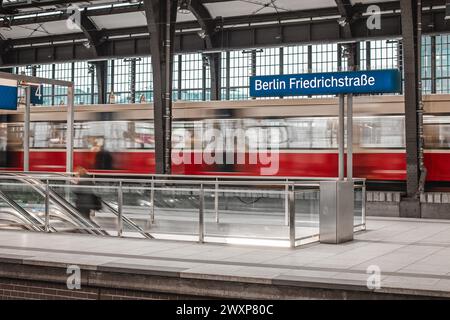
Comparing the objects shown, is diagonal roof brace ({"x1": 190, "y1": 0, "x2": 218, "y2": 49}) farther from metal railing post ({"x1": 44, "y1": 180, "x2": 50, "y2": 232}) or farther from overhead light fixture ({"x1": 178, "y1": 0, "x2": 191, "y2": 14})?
metal railing post ({"x1": 44, "y1": 180, "x2": 50, "y2": 232})

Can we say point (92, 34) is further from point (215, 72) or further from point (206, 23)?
point (215, 72)

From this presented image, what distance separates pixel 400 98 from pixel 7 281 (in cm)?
1386

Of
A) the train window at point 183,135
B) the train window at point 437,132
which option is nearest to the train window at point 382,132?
the train window at point 437,132

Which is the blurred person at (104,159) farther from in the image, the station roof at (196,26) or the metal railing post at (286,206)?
the metal railing post at (286,206)

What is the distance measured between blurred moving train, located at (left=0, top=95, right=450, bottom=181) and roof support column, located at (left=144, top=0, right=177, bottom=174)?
6.08ft

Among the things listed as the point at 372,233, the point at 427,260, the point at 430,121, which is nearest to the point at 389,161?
the point at 430,121

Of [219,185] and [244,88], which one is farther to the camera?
[244,88]

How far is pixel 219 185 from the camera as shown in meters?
11.7

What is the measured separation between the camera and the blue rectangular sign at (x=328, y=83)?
10.9 meters

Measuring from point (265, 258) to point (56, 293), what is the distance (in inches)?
117

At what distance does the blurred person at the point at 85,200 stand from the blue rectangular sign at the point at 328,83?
3534 millimetres

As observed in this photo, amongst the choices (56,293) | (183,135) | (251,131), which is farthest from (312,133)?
(56,293)
